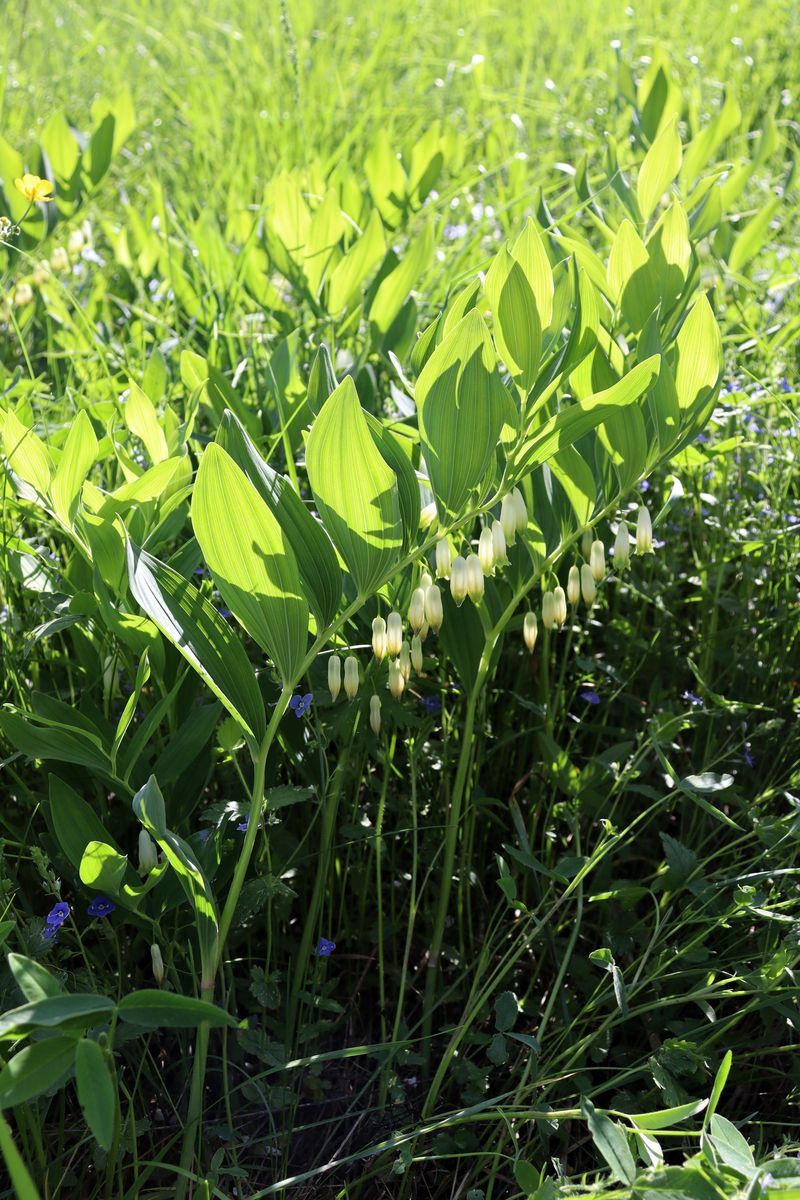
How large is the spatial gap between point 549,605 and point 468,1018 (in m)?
0.38

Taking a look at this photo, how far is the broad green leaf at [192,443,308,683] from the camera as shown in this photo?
794 mm

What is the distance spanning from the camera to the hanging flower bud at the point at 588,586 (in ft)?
3.14

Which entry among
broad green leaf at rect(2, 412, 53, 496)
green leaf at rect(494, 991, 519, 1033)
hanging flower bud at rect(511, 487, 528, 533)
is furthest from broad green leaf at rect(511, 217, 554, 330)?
green leaf at rect(494, 991, 519, 1033)

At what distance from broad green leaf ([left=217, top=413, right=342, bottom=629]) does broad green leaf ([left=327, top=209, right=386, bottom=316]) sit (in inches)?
27.5

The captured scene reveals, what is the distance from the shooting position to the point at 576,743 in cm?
126

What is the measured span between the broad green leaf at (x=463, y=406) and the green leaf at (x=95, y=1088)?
48 centimetres

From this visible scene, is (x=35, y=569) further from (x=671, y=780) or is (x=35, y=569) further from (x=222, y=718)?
(x=671, y=780)

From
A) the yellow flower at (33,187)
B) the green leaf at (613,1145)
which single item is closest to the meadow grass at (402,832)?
the green leaf at (613,1145)

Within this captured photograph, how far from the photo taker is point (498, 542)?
2.88 ft

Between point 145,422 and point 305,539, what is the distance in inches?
15.0

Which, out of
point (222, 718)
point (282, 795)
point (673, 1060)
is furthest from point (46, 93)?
point (673, 1060)

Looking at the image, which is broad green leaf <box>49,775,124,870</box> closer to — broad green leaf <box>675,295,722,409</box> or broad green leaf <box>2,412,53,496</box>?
broad green leaf <box>2,412,53,496</box>

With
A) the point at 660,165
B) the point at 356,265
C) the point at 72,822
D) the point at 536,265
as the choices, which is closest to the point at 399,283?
the point at 356,265

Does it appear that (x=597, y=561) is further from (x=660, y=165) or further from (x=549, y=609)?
(x=660, y=165)
